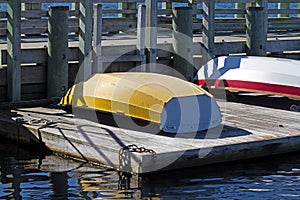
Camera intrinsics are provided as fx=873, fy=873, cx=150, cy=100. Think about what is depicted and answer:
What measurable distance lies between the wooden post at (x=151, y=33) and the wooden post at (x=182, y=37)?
1.75 ft

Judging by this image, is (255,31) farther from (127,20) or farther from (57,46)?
(57,46)

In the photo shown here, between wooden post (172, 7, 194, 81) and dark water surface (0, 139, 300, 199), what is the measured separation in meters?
3.76

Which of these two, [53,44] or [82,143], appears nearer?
[82,143]

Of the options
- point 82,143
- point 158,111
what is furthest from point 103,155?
point 158,111

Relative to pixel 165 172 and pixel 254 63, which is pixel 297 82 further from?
pixel 165 172

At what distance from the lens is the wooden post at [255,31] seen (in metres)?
15.4

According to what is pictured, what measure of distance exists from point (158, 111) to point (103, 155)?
3.53 ft

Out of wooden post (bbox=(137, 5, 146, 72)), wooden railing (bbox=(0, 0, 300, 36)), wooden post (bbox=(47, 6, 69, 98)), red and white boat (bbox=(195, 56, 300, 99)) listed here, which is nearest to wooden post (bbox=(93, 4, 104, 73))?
wooden railing (bbox=(0, 0, 300, 36))

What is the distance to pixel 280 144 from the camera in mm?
11000

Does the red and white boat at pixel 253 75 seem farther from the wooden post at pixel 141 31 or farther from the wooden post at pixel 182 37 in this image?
the wooden post at pixel 141 31

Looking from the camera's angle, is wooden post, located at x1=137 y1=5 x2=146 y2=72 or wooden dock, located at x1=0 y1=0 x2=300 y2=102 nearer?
wooden dock, located at x1=0 y1=0 x2=300 y2=102

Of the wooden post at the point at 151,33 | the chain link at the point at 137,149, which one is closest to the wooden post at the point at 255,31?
the wooden post at the point at 151,33

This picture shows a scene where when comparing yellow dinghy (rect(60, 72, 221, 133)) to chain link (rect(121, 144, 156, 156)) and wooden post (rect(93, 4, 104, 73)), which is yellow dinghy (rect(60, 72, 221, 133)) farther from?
wooden post (rect(93, 4, 104, 73))

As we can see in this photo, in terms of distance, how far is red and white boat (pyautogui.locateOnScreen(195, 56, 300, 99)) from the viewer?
13.3 meters
